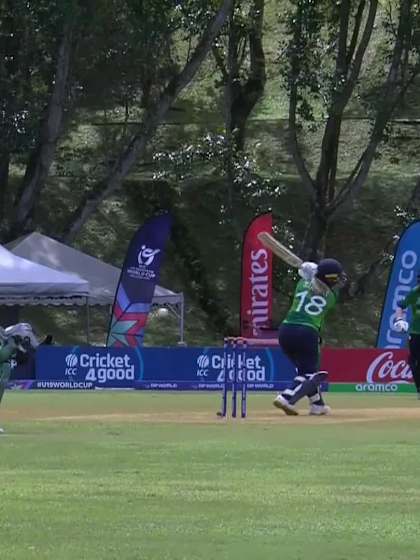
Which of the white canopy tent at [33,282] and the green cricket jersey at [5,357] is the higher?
the green cricket jersey at [5,357]

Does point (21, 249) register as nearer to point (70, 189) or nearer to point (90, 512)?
point (70, 189)

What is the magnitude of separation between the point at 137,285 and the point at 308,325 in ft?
50.6

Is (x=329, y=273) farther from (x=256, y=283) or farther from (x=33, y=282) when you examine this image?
(x=256, y=283)

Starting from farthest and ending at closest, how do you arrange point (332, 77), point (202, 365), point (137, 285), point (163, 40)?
point (332, 77)
point (163, 40)
point (137, 285)
point (202, 365)

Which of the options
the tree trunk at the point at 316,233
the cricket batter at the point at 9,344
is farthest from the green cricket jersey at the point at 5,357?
the tree trunk at the point at 316,233

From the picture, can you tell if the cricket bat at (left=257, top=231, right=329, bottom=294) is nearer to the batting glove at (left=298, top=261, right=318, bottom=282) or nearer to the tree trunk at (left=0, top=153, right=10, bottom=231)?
the batting glove at (left=298, top=261, right=318, bottom=282)

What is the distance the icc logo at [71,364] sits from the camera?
2958 cm

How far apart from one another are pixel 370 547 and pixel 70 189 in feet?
153

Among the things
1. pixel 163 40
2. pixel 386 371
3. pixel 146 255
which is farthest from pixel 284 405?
pixel 163 40

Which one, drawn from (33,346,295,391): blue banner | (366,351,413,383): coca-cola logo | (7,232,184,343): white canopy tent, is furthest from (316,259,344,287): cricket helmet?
(7,232,184,343): white canopy tent

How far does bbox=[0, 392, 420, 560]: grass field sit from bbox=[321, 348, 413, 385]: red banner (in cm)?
1089

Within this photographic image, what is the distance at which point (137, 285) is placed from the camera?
34625mm

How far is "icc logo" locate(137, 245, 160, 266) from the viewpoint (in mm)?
35000

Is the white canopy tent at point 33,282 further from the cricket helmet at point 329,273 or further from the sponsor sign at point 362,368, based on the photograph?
the cricket helmet at point 329,273
